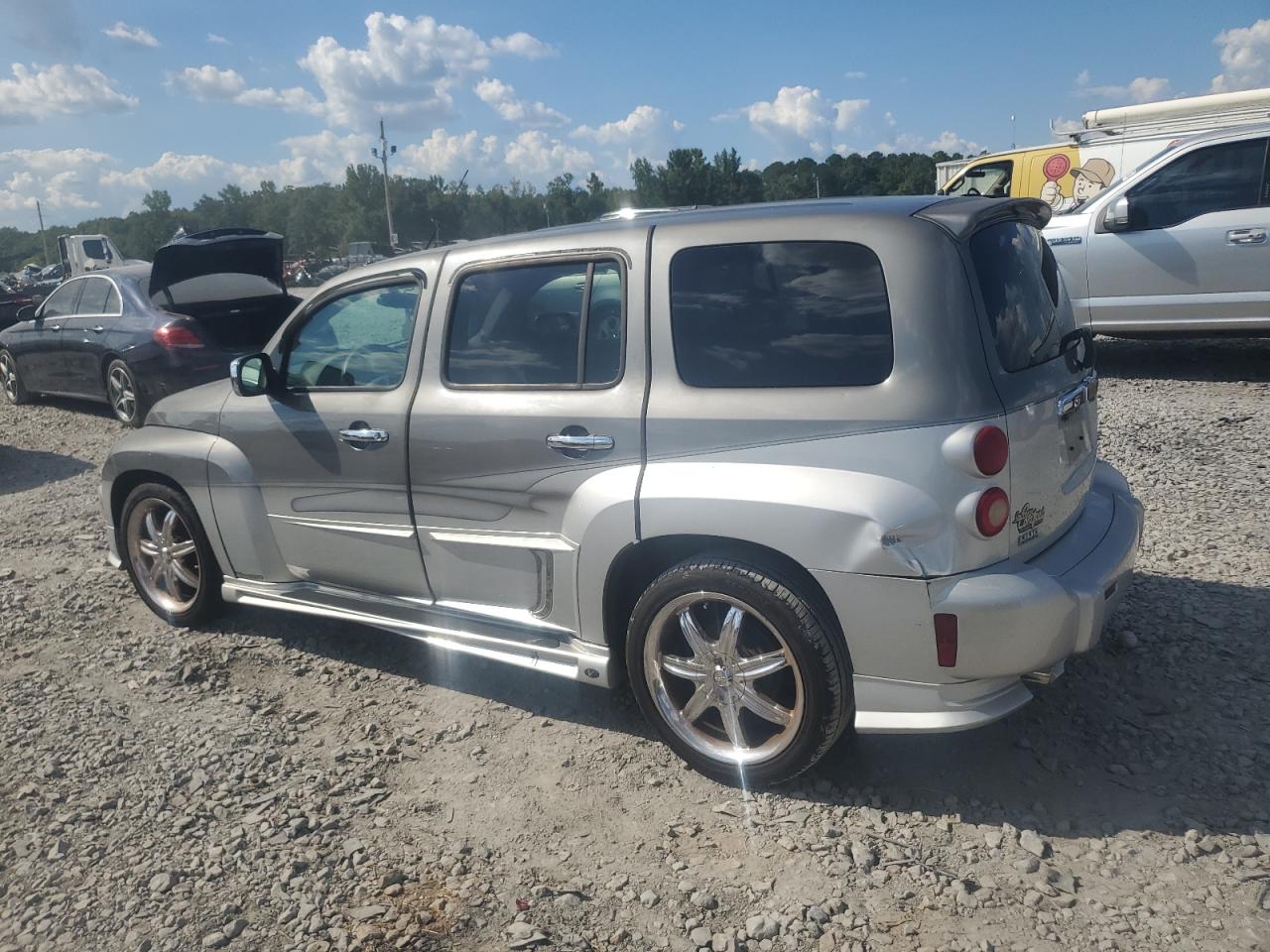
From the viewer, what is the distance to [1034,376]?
3.04 m

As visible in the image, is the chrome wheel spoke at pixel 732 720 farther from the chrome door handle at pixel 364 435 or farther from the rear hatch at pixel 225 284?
the rear hatch at pixel 225 284

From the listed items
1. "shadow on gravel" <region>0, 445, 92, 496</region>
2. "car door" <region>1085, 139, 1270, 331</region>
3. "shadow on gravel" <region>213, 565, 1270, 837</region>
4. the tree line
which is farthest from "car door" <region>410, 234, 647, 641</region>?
the tree line

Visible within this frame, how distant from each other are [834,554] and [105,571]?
15.4 feet

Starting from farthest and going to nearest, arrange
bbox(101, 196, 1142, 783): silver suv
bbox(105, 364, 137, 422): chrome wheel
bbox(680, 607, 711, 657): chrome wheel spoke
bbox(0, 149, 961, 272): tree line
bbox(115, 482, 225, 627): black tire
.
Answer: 1. bbox(0, 149, 961, 272): tree line
2. bbox(105, 364, 137, 422): chrome wheel
3. bbox(115, 482, 225, 627): black tire
4. bbox(680, 607, 711, 657): chrome wheel spoke
5. bbox(101, 196, 1142, 783): silver suv

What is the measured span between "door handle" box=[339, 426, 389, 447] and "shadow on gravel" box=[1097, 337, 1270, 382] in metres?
7.68

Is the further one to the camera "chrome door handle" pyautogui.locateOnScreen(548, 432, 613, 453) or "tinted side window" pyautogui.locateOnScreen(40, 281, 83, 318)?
"tinted side window" pyautogui.locateOnScreen(40, 281, 83, 318)

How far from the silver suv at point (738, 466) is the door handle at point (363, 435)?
0.01 meters

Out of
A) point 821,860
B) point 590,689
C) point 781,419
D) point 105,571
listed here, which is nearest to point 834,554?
point 781,419

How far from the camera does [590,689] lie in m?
4.08

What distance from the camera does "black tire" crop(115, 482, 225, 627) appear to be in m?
4.67

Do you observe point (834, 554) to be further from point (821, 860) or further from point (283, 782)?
point (283, 782)

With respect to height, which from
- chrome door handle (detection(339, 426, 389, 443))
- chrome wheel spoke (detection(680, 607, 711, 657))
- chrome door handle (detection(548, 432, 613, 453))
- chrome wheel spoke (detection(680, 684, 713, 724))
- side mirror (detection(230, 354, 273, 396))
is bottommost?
chrome wheel spoke (detection(680, 684, 713, 724))

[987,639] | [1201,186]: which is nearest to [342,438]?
[987,639]

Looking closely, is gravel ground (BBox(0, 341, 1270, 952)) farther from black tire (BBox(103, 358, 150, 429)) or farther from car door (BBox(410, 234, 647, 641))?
black tire (BBox(103, 358, 150, 429))
